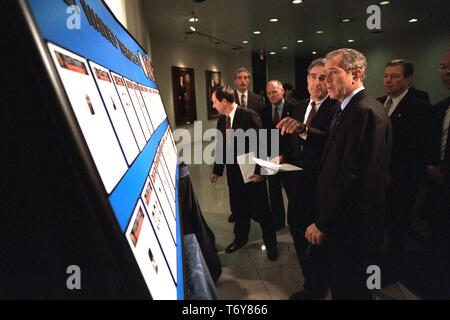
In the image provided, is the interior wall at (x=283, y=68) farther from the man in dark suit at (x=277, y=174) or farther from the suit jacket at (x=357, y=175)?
the suit jacket at (x=357, y=175)

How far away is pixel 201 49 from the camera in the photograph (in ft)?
36.1

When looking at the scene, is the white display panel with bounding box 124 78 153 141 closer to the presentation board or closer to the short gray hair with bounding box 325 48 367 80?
the presentation board

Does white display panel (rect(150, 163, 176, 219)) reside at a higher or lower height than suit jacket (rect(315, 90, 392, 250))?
higher

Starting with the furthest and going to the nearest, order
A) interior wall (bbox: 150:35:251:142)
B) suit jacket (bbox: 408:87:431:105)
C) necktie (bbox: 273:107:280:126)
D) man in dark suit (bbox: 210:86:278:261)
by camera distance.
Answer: interior wall (bbox: 150:35:251:142), necktie (bbox: 273:107:280:126), man in dark suit (bbox: 210:86:278:261), suit jacket (bbox: 408:87:431:105)

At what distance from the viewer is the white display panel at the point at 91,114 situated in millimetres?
390

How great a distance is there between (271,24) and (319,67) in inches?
268

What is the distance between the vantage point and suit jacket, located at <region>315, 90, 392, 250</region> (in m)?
1.40

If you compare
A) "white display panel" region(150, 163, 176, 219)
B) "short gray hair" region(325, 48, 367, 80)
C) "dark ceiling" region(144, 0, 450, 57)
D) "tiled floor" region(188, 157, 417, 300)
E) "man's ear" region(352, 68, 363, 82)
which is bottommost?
"tiled floor" region(188, 157, 417, 300)

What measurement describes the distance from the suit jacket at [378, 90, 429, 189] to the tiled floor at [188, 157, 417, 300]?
0.79m

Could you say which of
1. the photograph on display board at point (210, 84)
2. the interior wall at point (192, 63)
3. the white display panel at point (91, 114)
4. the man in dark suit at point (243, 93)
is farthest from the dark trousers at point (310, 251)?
the photograph on display board at point (210, 84)

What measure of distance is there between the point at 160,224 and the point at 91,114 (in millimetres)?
334

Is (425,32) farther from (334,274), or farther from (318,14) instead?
(334,274)

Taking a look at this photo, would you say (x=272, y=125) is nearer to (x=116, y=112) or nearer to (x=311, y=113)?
(x=311, y=113)

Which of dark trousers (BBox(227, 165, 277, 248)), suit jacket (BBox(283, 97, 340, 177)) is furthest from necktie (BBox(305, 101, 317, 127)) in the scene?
dark trousers (BBox(227, 165, 277, 248))
